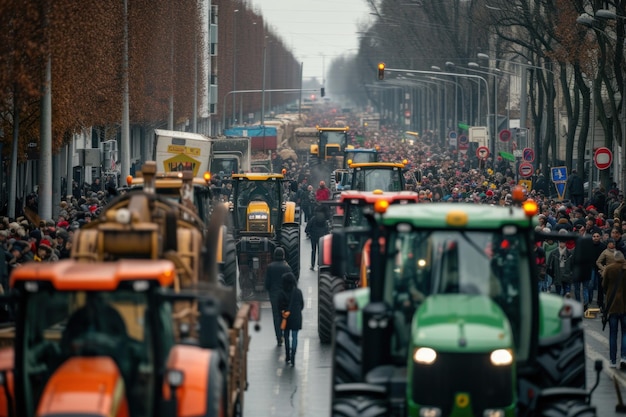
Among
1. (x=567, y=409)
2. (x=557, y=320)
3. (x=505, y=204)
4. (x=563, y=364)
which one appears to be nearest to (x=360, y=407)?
(x=567, y=409)

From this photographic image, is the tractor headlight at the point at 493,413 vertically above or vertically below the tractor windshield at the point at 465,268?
below

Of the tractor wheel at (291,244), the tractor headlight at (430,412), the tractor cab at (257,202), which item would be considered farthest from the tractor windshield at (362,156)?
the tractor headlight at (430,412)

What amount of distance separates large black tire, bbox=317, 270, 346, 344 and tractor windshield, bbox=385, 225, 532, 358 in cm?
1034

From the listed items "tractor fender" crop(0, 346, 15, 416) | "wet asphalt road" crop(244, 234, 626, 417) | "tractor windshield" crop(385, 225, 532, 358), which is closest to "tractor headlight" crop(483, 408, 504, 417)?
"tractor windshield" crop(385, 225, 532, 358)

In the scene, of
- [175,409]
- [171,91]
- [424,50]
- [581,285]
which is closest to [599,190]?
[581,285]

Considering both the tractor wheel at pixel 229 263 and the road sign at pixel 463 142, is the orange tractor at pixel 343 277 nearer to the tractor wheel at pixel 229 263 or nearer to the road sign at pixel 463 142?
the tractor wheel at pixel 229 263

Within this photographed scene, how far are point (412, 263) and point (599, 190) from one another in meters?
31.3

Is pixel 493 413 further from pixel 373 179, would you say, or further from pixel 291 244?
pixel 373 179

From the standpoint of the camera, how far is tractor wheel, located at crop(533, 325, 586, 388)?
1426cm

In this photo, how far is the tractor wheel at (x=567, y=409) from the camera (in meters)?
13.1

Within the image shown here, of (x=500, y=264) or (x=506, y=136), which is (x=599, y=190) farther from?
(x=500, y=264)

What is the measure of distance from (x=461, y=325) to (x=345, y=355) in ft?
7.44

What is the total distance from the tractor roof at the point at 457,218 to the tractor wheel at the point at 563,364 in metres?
1.34

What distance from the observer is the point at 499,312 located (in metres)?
13.2
